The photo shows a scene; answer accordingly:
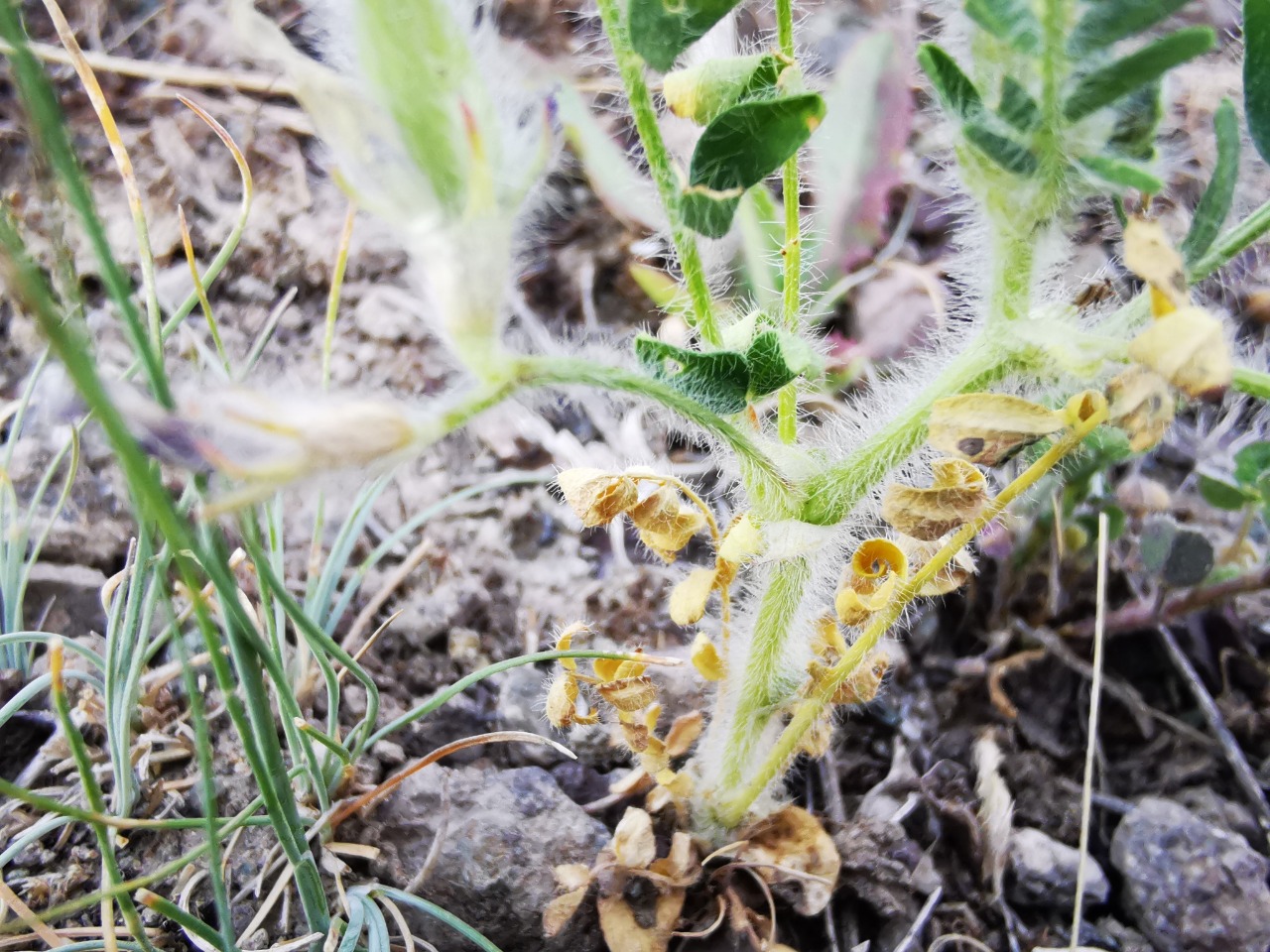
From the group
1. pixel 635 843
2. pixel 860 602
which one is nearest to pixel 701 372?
pixel 860 602

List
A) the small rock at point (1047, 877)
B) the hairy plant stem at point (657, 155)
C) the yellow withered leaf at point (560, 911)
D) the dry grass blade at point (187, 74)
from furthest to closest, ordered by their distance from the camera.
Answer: the dry grass blade at point (187, 74) → the small rock at point (1047, 877) → the yellow withered leaf at point (560, 911) → the hairy plant stem at point (657, 155)

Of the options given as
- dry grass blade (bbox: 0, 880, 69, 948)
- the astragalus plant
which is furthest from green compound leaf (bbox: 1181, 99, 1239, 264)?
dry grass blade (bbox: 0, 880, 69, 948)

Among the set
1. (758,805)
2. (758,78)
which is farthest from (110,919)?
(758,78)

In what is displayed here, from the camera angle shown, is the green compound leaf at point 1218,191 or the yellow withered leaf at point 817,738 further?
the yellow withered leaf at point 817,738

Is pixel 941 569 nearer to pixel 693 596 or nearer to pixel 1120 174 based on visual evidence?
pixel 693 596

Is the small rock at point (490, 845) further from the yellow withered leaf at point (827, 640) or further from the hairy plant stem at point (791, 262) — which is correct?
the hairy plant stem at point (791, 262)

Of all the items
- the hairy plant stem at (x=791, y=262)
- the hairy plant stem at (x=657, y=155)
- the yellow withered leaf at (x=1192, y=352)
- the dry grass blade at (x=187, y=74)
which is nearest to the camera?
the yellow withered leaf at (x=1192, y=352)

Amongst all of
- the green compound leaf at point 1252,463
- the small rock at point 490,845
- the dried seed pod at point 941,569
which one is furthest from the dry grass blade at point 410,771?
the green compound leaf at point 1252,463
